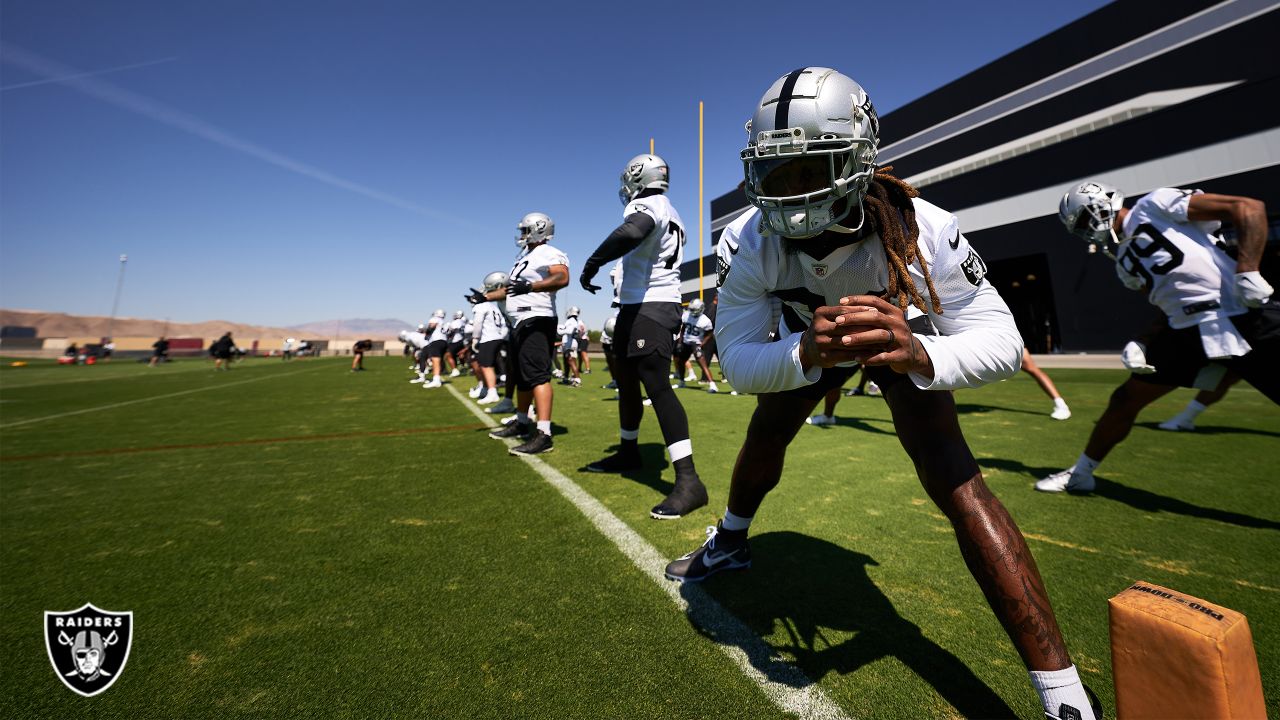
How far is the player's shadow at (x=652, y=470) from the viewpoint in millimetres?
3831

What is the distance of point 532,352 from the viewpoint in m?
5.01

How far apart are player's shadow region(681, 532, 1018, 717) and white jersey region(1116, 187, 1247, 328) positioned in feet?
9.45

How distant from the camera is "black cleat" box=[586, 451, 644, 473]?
165 inches

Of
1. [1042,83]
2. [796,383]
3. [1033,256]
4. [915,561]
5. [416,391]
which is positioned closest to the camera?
[796,383]

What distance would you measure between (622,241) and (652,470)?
6.65ft

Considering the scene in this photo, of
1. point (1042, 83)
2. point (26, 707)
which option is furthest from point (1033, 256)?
point (26, 707)

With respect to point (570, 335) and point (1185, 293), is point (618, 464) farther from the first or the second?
point (570, 335)

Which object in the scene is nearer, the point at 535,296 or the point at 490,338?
the point at 535,296

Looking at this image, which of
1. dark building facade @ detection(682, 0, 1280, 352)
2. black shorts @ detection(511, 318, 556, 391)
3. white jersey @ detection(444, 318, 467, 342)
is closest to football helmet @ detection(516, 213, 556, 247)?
black shorts @ detection(511, 318, 556, 391)

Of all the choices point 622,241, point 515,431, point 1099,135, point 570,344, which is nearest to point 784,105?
point 622,241

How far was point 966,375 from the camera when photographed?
1.43 metres

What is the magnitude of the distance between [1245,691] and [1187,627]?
166 millimetres

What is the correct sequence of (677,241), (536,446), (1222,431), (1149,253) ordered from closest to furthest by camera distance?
(1149,253)
(677,241)
(536,446)
(1222,431)

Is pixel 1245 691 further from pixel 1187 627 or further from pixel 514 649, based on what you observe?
pixel 514 649
